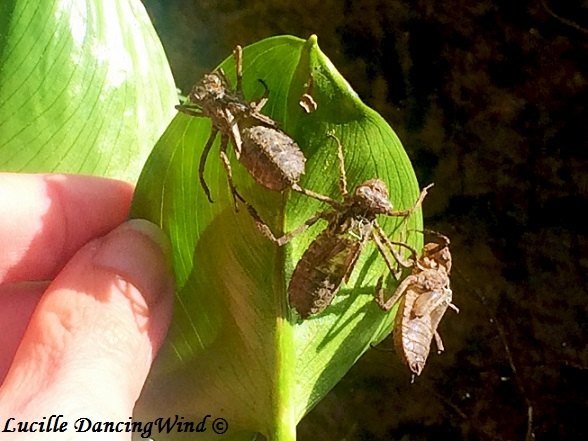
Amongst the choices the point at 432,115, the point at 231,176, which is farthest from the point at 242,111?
the point at 432,115

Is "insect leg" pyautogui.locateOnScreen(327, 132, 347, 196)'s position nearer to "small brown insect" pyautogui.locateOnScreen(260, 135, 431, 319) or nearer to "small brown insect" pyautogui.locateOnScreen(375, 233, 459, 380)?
"small brown insect" pyautogui.locateOnScreen(260, 135, 431, 319)

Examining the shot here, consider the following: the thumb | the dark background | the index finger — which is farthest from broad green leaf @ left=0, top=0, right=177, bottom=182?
the dark background

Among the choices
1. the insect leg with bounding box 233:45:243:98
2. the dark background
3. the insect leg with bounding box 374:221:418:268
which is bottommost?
the dark background

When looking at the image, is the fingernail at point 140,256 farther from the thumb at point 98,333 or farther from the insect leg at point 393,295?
the insect leg at point 393,295

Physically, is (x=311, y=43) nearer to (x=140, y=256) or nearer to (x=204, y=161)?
(x=204, y=161)

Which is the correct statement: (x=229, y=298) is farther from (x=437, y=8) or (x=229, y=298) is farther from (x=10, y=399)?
(x=437, y=8)

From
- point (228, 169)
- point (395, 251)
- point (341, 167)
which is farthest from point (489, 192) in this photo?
point (228, 169)

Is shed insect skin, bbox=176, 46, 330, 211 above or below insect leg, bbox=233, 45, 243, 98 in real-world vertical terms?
below
